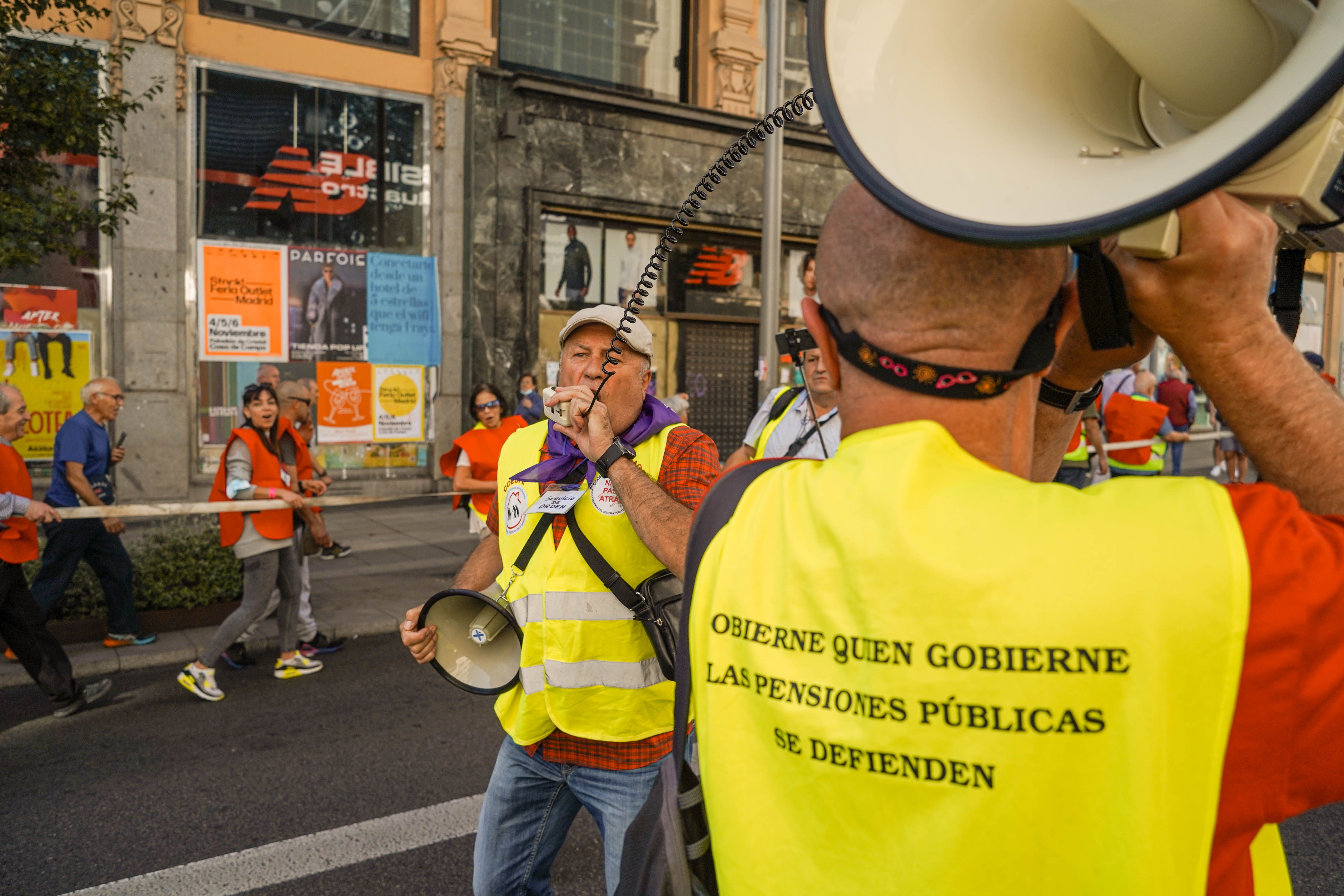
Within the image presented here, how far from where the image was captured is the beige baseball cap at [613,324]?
2715mm

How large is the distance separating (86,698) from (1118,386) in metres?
10.2

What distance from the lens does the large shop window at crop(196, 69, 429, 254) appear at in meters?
12.1

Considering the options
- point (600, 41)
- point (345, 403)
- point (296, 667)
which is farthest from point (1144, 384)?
point (296, 667)

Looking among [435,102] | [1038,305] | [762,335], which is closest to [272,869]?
[1038,305]

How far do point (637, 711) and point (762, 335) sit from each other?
9131 millimetres

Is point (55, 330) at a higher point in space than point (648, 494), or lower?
higher

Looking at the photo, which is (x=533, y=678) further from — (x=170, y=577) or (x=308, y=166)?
(x=308, y=166)

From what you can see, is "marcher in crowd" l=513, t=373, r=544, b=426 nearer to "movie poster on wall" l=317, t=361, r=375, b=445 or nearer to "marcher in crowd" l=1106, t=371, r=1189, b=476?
"movie poster on wall" l=317, t=361, r=375, b=445

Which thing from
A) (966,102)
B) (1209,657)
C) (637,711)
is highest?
(966,102)

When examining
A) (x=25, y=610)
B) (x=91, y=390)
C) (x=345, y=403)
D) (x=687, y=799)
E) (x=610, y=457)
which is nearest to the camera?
(x=687, y=799)

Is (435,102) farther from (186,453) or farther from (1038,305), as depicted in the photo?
(1038,305)

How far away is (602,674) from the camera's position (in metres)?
2.48

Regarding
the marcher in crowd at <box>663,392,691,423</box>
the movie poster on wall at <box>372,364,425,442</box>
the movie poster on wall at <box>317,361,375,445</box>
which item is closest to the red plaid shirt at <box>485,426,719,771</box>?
the marcher in crowd at <box>663,392,691,423</box>

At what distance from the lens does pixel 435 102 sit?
44.0 ft
